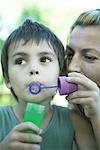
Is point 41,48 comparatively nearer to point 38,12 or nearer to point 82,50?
point 82,50

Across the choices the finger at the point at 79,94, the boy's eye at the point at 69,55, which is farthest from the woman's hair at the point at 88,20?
the finger at the point at 79,94

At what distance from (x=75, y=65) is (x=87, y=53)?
0.20 ft

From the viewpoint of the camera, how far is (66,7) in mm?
3617

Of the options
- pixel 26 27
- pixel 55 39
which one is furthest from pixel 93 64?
pixel 26 27

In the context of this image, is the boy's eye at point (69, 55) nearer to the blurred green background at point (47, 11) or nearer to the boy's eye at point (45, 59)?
the boy's eye at point (45, 59)

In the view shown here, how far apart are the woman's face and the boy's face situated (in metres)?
0.08

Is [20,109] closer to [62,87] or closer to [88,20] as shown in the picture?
[62,87]

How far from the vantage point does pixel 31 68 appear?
117 cm

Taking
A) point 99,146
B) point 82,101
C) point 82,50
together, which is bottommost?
point 99,146

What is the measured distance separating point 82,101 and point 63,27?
95.8 inches

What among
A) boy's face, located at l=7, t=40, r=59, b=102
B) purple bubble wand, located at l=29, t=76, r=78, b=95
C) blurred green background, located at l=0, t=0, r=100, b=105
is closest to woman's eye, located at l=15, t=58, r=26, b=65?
boy's face, located at l=7, t=40, r=59, b=102

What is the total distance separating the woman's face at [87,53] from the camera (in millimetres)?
1276

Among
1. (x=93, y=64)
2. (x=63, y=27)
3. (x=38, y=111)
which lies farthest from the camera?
(x=63, y=27)

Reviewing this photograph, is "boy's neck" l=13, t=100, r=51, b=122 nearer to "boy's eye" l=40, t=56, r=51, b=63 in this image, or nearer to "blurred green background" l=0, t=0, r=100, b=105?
"boy's eye" l=40, t=56, r=51, b=63
